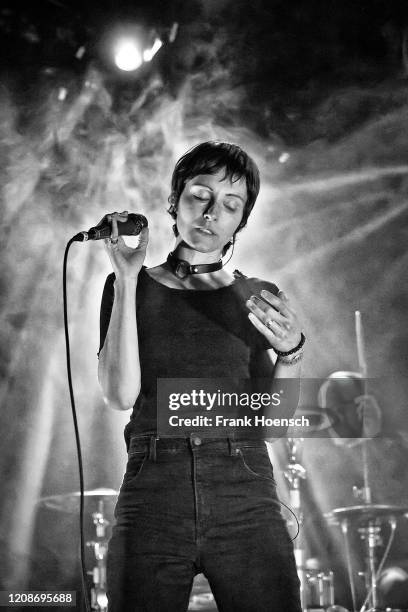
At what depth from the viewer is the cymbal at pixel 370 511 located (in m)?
2.40

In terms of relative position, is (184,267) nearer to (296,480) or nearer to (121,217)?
(121,217)

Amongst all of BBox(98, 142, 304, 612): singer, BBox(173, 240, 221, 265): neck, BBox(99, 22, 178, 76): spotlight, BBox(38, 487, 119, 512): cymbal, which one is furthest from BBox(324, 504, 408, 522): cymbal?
BBox(99, 22, 178, 76): spotlight

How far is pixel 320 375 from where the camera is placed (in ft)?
7.76

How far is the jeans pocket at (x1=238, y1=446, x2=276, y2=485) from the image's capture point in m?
1.36

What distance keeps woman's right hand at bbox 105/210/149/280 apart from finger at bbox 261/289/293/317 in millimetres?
271

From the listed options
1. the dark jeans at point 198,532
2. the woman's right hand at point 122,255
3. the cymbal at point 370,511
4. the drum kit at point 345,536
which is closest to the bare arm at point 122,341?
the woman's right hand at point 122,255

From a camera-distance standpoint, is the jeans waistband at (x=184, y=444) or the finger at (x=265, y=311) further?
the finger at (x=265, y=311)

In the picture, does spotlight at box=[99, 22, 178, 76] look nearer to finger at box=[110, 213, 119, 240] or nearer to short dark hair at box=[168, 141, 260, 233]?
short dark hair at box=[168, 141, 260, 233]

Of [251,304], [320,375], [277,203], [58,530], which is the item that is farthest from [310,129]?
[58,530]

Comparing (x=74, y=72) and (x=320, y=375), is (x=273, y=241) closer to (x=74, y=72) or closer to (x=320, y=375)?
(x=320, y=375)

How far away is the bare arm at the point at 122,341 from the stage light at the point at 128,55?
1328 millimetres

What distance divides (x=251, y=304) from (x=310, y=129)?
1260 millimetres

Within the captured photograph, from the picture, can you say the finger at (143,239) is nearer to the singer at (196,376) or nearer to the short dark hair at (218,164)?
the singer at (196,376)

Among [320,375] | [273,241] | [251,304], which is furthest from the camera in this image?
[273,241]
